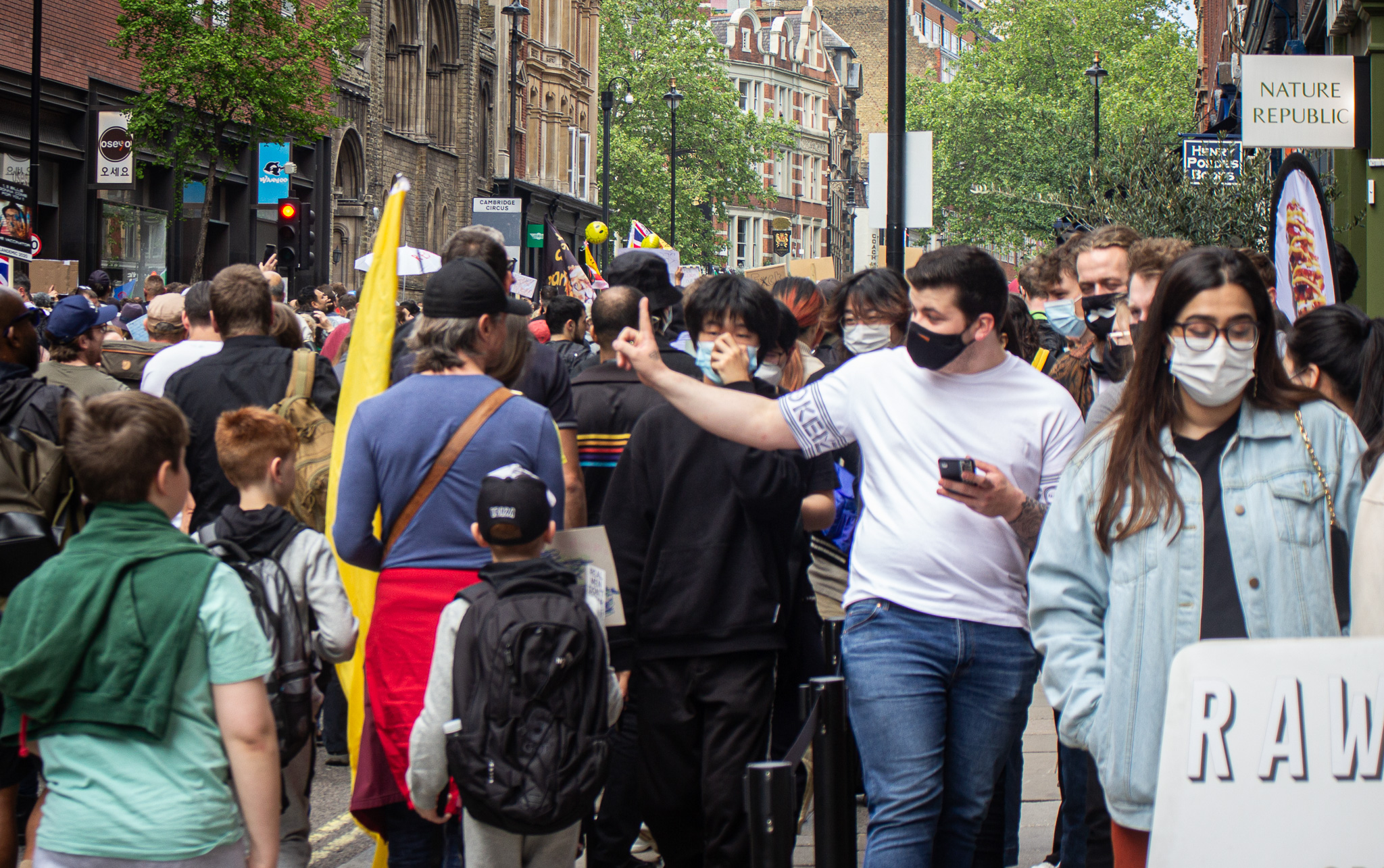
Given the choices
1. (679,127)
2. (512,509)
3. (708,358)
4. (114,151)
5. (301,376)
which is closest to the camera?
(512,509)

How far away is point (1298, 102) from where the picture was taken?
383 inches

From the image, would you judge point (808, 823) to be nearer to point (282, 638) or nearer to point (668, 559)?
point (668, 559)

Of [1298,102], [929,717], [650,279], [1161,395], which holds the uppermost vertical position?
[1298,102]

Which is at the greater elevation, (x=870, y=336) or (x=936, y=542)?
(x=870, y=336)

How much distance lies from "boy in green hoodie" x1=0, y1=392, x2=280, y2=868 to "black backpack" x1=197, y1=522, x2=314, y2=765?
0.78 metres

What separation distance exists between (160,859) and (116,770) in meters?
0.21

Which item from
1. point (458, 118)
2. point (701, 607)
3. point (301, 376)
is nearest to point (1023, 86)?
point (458, 118)

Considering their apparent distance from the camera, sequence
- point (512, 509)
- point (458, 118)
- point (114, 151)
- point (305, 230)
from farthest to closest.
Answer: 1. point (458, 118)
2. point (114, 151)
3. point (305, 230)
4. point (512, 509)

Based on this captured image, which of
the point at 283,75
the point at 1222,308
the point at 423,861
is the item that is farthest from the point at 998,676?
the point at 283,75

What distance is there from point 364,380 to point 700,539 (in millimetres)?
1265

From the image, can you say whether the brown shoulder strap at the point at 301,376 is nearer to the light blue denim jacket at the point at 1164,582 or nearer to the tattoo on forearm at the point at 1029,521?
the tattoo on forearm at the point at 1029,521

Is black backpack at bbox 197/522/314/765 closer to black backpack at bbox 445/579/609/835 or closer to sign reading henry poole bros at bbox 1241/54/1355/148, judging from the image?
black backpack at bbox 445/579/609/835

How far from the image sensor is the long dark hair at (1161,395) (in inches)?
117

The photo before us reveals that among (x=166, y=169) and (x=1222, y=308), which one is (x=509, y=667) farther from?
(x=166, y=169)
